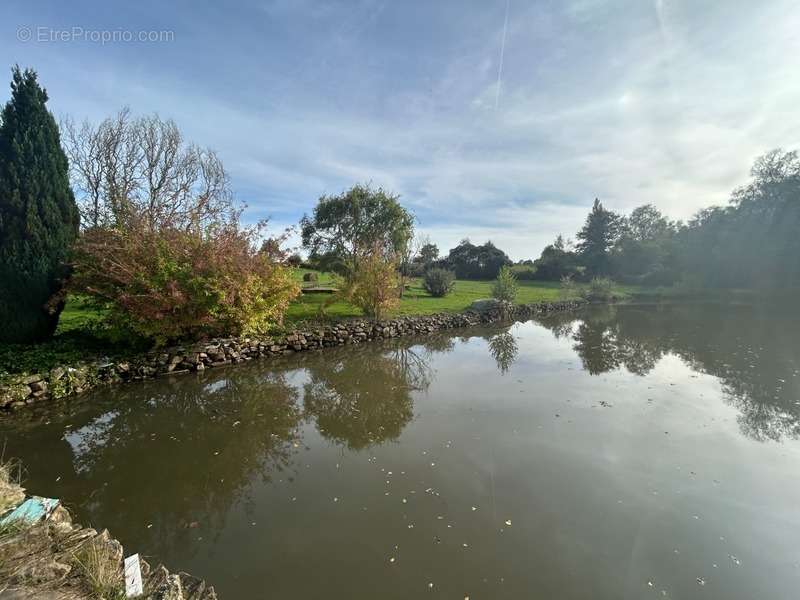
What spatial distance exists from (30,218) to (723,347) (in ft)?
64.4

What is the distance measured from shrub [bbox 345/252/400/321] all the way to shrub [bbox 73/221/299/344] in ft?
13.8

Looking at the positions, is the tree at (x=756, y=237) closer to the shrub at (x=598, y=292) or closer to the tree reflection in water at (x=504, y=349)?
the shrub at (x=598, y=292)

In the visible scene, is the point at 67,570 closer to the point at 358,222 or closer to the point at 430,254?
the point at 358,222

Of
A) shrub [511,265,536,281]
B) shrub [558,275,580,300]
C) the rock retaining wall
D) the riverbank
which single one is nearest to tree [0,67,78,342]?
the riverbank

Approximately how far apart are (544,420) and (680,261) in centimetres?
3785

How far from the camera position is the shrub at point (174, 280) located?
7.92 meters

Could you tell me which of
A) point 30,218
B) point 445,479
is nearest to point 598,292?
point 445,479

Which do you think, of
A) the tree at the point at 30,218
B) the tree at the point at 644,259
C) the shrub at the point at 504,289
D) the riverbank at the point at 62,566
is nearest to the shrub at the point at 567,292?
the shrub at the point at 504,289

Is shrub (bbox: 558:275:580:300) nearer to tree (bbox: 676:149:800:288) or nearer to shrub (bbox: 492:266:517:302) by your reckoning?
shrub (bbox: 492:266:517:302)

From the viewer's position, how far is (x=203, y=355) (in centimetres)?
888

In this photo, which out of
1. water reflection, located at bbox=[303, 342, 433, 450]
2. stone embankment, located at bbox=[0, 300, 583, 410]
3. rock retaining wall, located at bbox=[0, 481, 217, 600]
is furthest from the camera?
stone embankment, located at bbox=[0, 300, 583, 410]

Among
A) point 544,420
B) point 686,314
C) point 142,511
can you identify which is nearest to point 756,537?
point 544,420

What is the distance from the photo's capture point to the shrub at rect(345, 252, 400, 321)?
13.3 metres

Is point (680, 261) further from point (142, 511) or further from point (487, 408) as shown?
point (142, 511)
